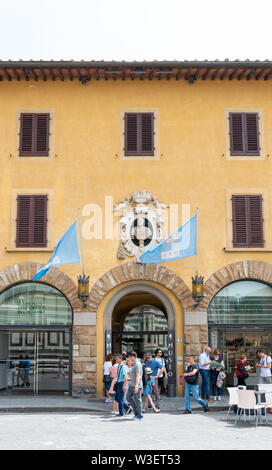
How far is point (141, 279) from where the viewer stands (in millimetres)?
18906

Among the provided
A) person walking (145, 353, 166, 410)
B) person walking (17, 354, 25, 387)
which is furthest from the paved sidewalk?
person walking (17, 354, 25, 387)

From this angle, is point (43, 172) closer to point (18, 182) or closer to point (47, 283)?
point (18, 182)

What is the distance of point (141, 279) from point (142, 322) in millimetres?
3442

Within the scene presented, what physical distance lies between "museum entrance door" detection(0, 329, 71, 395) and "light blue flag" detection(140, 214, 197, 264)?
388 centimetres

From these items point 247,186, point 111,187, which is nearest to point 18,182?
point 111,187

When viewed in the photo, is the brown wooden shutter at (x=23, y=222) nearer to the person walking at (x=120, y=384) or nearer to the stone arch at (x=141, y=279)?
the stone arch at (x=141, y=279)

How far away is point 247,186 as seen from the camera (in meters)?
19.5

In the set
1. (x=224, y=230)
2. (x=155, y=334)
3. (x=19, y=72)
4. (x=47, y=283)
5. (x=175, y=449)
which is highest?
(x=19, y=72)

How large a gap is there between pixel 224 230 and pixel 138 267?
3.09 metres

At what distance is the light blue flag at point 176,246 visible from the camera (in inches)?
696

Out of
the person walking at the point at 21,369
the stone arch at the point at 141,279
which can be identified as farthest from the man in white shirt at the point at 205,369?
the person walking at the point at 21,369

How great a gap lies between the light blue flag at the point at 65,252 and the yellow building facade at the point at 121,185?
1322 millimetres

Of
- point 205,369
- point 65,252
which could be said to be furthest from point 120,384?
point 65,252
